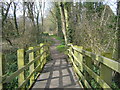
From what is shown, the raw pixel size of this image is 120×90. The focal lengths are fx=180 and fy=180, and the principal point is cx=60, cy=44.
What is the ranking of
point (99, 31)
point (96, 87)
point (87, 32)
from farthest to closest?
1. point (87, 32)
2. point (99, 31)
3. point (96, 87)

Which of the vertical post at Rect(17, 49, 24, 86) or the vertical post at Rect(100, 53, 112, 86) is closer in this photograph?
the vertical post at Rect(100, 53, 112, 86)

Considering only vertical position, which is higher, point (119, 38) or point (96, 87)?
point (119, 38)

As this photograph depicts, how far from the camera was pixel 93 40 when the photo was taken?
30.2 feet

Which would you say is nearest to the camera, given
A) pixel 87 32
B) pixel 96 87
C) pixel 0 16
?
pixel 96 87

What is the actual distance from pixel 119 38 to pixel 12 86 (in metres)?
3.75

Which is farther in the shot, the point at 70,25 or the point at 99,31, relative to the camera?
the point at 70,25

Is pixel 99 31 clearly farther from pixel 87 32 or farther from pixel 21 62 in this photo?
pixel 21 62

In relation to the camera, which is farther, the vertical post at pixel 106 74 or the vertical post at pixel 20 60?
the vertical post at pixel 20 60

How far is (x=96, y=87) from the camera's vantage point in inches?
203

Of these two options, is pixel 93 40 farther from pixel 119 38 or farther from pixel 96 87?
pixel 96 87

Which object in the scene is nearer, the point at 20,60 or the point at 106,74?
the point at 106,74

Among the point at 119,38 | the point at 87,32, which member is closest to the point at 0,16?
the point at 87,32

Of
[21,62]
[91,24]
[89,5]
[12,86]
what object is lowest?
[12,86]

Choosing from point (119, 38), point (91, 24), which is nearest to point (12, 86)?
point (119, 38)
